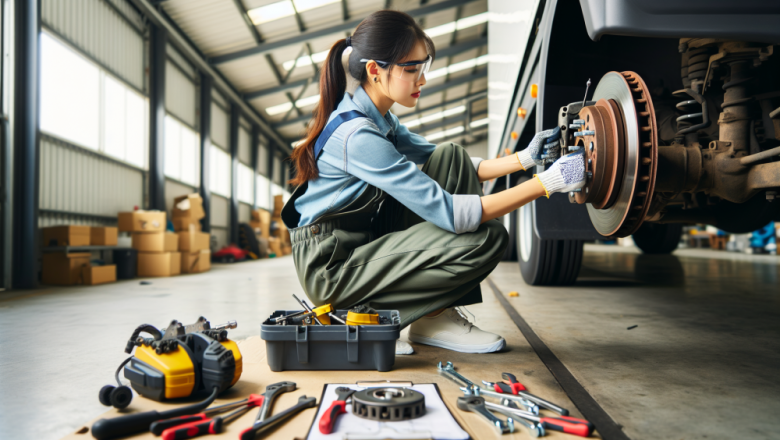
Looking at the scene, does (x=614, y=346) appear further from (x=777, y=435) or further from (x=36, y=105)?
(x=36, y=105)

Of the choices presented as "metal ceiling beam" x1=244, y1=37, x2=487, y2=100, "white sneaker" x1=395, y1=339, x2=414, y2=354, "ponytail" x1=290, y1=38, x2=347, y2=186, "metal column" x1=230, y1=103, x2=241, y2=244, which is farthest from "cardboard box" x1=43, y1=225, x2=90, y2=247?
"metal ceiling beam" x1=244, y1=37, x2=487, y2=100

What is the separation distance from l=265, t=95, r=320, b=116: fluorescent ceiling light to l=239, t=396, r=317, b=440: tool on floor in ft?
33.6

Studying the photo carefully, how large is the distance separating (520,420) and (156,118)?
706 centimetres

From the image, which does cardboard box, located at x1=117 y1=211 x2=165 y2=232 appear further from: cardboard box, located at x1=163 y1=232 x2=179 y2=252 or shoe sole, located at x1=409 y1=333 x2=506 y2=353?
shoe sole, located at x1=409 y1=333 x2=506 y2=353

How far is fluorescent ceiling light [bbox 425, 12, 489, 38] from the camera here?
393 inches

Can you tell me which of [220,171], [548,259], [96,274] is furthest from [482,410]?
[220,171]

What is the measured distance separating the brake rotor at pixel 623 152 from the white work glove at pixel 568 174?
0.07 feet

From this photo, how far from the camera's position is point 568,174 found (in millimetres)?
1307

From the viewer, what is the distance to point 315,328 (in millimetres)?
1324

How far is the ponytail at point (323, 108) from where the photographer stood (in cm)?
154

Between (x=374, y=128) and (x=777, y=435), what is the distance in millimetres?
1172

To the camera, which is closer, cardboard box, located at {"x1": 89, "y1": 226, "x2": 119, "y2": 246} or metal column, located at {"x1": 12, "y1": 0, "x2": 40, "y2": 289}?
metal column, located at {"x1": 12, "y1": 0, "x2": 40, "y2": 289}

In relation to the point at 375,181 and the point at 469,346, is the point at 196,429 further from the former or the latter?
the point at 469,346

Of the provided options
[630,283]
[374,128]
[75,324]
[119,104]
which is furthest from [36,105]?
Answer: [630,283]
